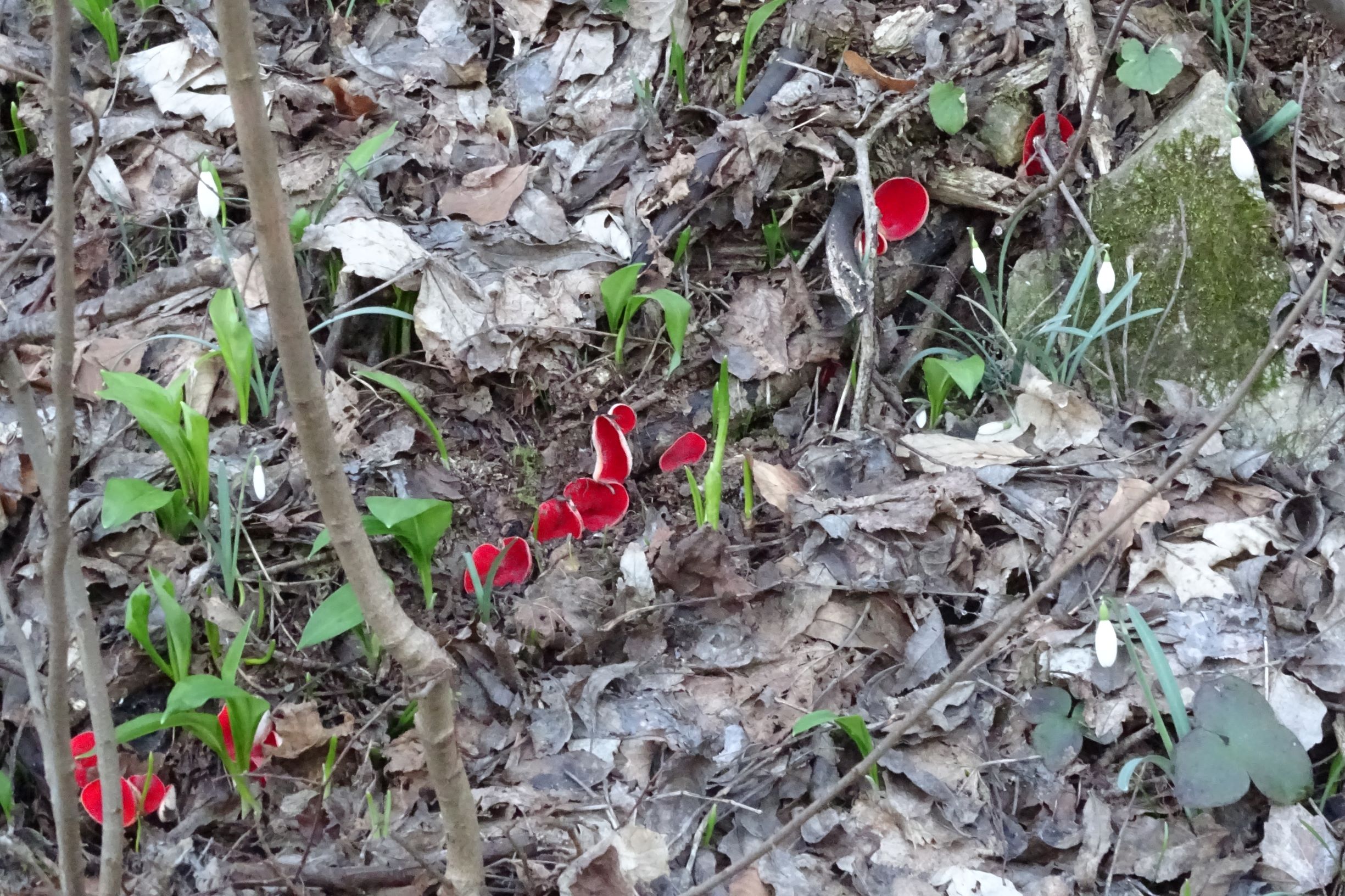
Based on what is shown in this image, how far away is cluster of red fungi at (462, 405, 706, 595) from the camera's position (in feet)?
6.58

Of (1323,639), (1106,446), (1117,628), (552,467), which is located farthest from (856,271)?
(1323,639)

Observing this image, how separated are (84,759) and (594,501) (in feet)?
3.45

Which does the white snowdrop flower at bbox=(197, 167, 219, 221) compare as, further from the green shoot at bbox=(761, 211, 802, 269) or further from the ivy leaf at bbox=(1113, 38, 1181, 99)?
the ivy leaf at bbox=(1113, 38, 1181, 99)

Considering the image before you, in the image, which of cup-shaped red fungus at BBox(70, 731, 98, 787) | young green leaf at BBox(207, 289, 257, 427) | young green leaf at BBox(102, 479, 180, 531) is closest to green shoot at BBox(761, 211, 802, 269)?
young green leaf at BBox(207, 289, 257, 427)

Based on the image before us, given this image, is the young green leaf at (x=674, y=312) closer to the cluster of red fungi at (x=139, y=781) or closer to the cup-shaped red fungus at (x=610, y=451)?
the cup-shaped red fungus at (x=610, y=451)

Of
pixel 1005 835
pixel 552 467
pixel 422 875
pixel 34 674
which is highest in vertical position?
pixel 34 674

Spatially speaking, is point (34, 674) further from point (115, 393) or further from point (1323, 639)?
point (1323, 639)

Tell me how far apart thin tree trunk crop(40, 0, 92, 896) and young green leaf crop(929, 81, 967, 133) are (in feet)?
6.82

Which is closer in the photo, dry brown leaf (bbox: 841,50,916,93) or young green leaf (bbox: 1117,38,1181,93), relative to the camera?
young green leaf (bbox: 1117,38,1181,93)

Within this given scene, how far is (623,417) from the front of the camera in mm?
2209

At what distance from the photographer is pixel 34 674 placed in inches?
50.1

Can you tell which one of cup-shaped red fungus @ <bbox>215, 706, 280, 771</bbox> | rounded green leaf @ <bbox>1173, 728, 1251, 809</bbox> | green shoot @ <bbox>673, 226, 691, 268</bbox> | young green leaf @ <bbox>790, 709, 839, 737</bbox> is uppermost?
green shoot @ <bbox>673, 226, 691, 268</bbox>

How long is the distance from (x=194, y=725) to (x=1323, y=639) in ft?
6.57

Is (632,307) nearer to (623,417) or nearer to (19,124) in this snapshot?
(623,417)
